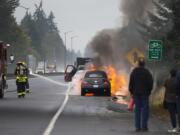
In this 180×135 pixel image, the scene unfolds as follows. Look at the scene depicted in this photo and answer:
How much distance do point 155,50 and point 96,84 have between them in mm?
11799

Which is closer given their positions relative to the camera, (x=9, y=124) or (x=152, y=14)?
(x=9, y=124)

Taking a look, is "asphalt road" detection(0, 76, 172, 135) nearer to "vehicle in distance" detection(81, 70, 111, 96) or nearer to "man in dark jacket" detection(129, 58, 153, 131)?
"man in dark jacket" detection(129, 58, 153, 131)

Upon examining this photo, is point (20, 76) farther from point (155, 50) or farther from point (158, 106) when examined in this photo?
point (158, 106)

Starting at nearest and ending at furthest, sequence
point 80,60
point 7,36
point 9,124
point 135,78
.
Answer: point 135,78
point 9,124
point 80,60
point 7,36

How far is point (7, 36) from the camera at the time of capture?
411ft

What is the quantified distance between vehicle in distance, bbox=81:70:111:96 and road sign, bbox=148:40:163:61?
1165 centimetres

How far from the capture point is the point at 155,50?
100 ft

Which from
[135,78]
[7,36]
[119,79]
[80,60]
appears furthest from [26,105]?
[7,36]

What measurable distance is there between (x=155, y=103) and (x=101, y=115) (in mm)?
7369

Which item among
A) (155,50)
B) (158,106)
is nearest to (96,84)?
(155,50)

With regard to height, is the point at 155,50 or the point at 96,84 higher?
the point at 155,50

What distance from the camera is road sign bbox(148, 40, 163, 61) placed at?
99.6 feet

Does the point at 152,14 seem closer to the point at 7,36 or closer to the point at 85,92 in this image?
the point at 85,92

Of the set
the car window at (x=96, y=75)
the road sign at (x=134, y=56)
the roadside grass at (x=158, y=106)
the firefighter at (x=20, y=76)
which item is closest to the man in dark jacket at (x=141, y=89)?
the roadside grass at (x=158, y=106)
